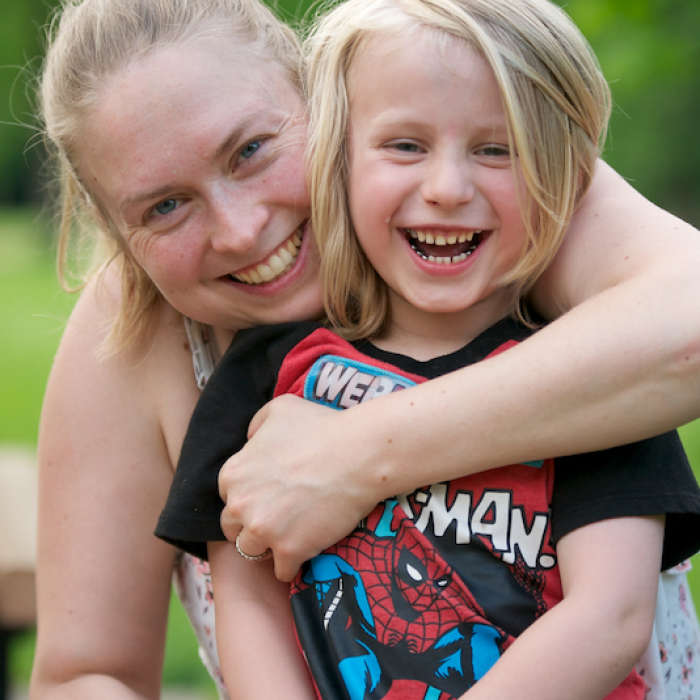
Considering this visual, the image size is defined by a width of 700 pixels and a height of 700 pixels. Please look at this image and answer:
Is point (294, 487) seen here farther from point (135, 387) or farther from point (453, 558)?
point (135, 387)

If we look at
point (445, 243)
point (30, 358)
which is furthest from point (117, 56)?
point (30, 358)

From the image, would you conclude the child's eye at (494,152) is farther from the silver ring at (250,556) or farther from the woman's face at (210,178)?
the silver ring at (250,556)

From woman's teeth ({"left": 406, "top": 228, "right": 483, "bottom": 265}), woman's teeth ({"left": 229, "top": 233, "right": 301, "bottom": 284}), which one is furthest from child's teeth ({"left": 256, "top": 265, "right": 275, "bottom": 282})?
woman's teeth ({"left": 406, "top": 228, "right": 483, "bottom": 265})

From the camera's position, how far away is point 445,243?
1.77 metres

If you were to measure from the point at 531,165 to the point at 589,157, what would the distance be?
211 millimetres

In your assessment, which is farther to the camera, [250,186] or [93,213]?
[93,213]

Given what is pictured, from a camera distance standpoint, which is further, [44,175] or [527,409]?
[44,175]

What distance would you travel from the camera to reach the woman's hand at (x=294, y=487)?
1644mm

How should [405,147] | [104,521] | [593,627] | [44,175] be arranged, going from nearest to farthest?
[593,627]
[405,147]
[104,521]
[44,175]

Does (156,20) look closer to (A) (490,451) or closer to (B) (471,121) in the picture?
(B) (471,121)

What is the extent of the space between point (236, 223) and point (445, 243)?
44cm

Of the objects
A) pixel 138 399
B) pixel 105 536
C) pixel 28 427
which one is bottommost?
pixel 28 427

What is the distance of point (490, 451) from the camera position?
1.54 metres

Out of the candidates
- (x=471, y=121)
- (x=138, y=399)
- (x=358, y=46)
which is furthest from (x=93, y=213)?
(x=471, y=121)
